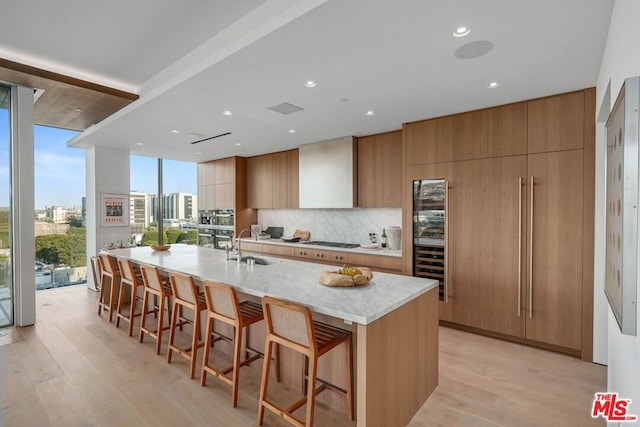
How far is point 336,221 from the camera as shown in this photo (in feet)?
18.1

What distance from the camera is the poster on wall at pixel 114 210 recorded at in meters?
5.46

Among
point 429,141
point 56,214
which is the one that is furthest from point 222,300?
point 56,214

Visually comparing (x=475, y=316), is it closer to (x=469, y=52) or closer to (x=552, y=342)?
(x=552, y=342)

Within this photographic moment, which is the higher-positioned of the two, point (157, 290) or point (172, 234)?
point (172, 234)

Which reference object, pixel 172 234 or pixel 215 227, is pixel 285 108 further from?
pixel 172 234

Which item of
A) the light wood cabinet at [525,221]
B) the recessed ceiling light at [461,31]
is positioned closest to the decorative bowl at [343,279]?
the recessed ceiling light at [461,31]

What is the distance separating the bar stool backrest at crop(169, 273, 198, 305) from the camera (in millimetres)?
2633

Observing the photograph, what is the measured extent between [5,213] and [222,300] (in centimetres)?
335

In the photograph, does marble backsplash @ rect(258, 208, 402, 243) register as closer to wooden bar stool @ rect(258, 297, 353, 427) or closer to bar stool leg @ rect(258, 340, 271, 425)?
wooden bar stool @ rect(258, 297, 353, 427)

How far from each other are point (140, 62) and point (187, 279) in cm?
227

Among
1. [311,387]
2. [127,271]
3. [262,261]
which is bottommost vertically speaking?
[311,387]

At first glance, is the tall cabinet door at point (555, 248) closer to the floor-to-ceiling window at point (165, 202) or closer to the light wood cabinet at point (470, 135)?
the light wood cabinet at point (470, 135)

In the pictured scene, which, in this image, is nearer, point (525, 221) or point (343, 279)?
point (343, 279)

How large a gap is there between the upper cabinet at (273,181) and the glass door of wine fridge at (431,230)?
247 centimetres
